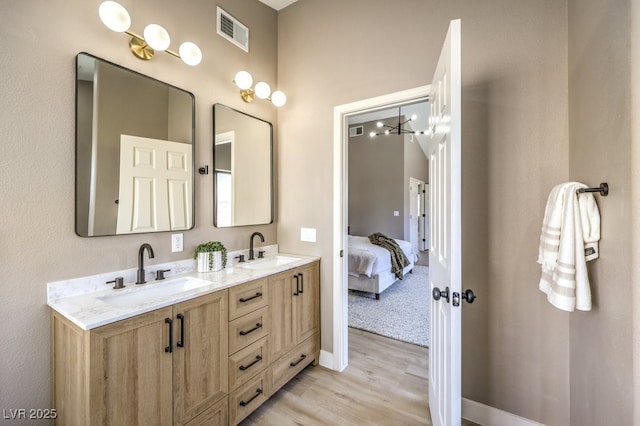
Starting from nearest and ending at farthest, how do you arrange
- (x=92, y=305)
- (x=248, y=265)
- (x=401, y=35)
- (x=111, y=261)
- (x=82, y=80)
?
(x=92, y=305) < (x=82, y=80) < (x=111, y=261) < (x=401, y=35) < (x=248, y=265)

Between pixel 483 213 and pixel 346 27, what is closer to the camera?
pixel 483 213

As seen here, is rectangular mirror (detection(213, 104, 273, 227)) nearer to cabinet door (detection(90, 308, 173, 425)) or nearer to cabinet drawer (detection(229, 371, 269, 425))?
cabinet door (detection(90, 308, 173, 425))

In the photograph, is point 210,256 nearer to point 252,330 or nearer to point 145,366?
point 252,330

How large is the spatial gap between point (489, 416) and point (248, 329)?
1597 millimetres

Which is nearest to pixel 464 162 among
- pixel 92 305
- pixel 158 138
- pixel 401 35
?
pixel 401 35

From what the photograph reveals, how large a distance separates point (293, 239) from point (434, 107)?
1.57 m

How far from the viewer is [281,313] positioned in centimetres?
197

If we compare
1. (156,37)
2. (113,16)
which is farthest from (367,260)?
(113,16)

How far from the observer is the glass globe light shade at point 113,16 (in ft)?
4.51

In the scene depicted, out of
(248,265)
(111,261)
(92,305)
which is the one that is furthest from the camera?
(248,265)

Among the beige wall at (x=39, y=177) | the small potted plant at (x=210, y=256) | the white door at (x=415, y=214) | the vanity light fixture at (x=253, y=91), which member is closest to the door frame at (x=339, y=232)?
the vanity light fixture at (x=253, y=91)

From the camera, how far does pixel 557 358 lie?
1.50 m

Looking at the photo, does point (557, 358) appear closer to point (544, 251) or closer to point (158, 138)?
point (544, 251)

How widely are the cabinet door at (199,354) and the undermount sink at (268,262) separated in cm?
60
